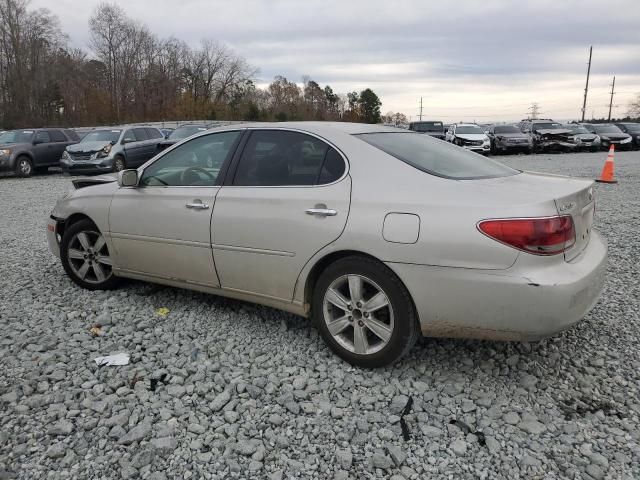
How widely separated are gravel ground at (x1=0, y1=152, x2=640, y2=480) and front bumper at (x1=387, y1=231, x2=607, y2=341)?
44cm

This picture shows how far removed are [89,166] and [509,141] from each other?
1910 centimetres

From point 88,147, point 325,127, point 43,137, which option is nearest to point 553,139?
point 88,147

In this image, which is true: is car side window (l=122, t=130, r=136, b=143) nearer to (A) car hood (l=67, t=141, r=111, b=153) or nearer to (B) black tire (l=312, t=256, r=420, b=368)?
(A) car hood (l=67, t=141, r=111, b=153)

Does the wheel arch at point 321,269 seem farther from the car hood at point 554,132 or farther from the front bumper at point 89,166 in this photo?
the car hood at point 554,132

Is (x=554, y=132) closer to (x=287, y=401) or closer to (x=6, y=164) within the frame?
(x=6, y=164)

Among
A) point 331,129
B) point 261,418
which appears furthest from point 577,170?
point 261,418

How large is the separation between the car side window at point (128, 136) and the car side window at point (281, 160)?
49.6 feet

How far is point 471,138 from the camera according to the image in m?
23.5

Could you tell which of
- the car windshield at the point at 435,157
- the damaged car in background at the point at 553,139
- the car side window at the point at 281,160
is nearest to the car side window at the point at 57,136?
the car side window at the point at 281,160

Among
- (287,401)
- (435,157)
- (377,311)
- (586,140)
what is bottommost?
(287,401)

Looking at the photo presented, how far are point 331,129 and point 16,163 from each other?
1704 centimetres

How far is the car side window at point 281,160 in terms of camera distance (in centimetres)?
338

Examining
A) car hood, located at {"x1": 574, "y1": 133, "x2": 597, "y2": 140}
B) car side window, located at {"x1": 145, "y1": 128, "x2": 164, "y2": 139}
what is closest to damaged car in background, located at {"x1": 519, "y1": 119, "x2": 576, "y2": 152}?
car hood, located at {"x1": 574, "y1": 133, "x2": 597, "y2": 140}

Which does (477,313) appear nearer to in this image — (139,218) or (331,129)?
(331,129)
